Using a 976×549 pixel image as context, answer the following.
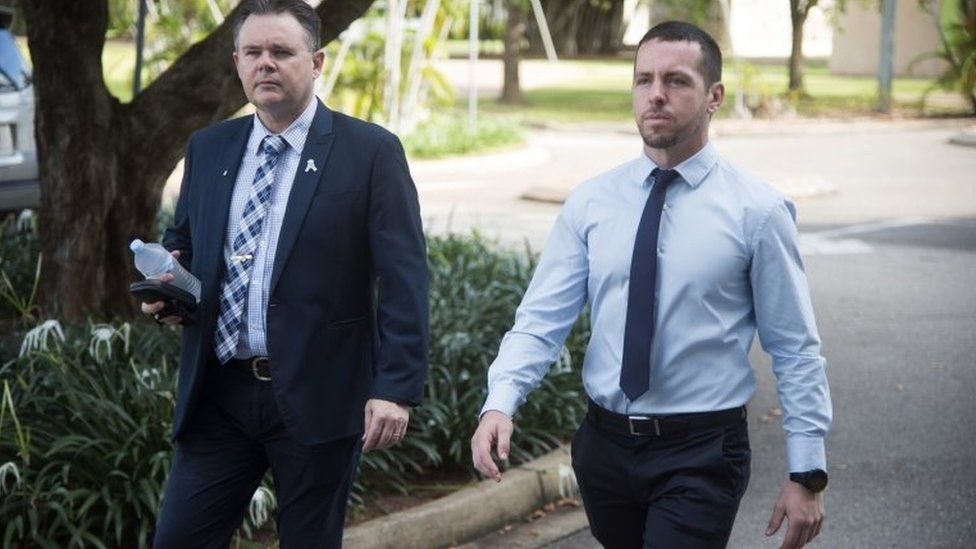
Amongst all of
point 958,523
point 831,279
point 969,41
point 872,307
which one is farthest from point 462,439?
point 969,41

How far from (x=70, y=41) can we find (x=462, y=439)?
2970mm

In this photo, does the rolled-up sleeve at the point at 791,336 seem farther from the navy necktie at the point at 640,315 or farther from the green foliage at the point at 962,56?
the green foliage at the point at 962,56

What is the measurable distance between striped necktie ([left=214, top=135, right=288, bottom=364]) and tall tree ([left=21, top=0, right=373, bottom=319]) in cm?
425

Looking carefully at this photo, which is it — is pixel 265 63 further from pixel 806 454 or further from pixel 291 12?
pixel 806 454

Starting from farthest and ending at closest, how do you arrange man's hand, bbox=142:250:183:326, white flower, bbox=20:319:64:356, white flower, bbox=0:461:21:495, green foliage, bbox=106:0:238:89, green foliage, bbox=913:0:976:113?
green foliage, bbox=913:0:976:113
green foliage, bbox=106:0:238:89
white flower, bbox=20:319:64:356
white flower, bbox=0:461:21:495
man's hand, bbox=142:250:183:326

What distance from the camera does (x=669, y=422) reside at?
3887 millimetres

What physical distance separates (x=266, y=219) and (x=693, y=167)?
1135 millimetres

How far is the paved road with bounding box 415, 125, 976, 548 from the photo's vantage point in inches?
278

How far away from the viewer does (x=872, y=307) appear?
38.4ft

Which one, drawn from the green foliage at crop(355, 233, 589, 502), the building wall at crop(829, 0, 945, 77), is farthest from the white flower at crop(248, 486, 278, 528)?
the building wall at crop(829, 0, 945, 77)

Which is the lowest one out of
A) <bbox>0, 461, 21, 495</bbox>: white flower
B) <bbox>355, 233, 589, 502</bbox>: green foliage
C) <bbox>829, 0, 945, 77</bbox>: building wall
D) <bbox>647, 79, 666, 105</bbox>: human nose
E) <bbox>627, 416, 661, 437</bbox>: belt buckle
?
<bbox>829, 0, 945, 77</bbox>: building wall

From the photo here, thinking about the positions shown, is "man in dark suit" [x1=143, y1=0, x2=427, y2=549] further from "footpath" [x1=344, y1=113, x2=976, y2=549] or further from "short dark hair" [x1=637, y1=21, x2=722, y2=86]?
"footpath" [x1=344, y1=113, x2=976, y2=549]

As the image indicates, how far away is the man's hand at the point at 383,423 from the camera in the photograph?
4238mm

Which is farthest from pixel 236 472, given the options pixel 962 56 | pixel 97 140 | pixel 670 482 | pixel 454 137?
pixel 962 56
